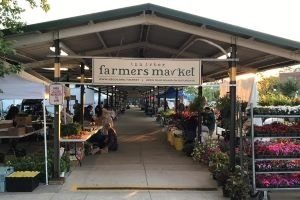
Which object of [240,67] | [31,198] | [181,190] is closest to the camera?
[31,198]

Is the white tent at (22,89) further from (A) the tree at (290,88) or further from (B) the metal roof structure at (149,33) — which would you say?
(A) the tree at (290,88)

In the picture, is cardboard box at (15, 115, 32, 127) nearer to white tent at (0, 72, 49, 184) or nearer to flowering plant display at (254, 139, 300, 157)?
white tent at (0, 72, 49, 184)

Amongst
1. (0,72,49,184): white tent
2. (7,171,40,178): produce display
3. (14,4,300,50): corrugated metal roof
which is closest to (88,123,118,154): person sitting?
(0,72,49,184): white tent

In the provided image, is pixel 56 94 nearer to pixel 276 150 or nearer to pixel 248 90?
pixel 276 150

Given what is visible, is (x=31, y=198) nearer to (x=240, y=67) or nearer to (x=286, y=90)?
(x=240, y=67)

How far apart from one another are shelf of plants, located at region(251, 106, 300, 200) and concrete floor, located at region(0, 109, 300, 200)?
Result: 56cm

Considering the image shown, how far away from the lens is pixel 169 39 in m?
14.4

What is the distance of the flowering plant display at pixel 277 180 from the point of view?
9859 millimetres

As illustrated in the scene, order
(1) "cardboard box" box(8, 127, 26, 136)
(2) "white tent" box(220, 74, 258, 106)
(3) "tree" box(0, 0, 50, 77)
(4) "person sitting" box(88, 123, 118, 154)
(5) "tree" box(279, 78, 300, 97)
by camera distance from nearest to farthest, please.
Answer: (3) "tree" box(0, 0, 50, 77), (2) "white tent" box(220, 74, 258, 106), (1) "cardboard box" box(8, 127, 26, 136), (4) "person sitting" box(88, 123, 118, 154), (5) "tree" box(279, 78, 300, 97)

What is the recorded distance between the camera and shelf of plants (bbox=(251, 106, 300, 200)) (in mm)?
9891

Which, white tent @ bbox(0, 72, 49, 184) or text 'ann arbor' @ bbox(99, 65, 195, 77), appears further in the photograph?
white tent @ bbox(0, 72, 49, 184)

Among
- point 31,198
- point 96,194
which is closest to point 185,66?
point 96,194

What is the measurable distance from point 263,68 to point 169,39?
3504 millimetres

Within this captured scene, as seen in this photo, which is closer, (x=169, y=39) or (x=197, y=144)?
(x=169, y=39)
